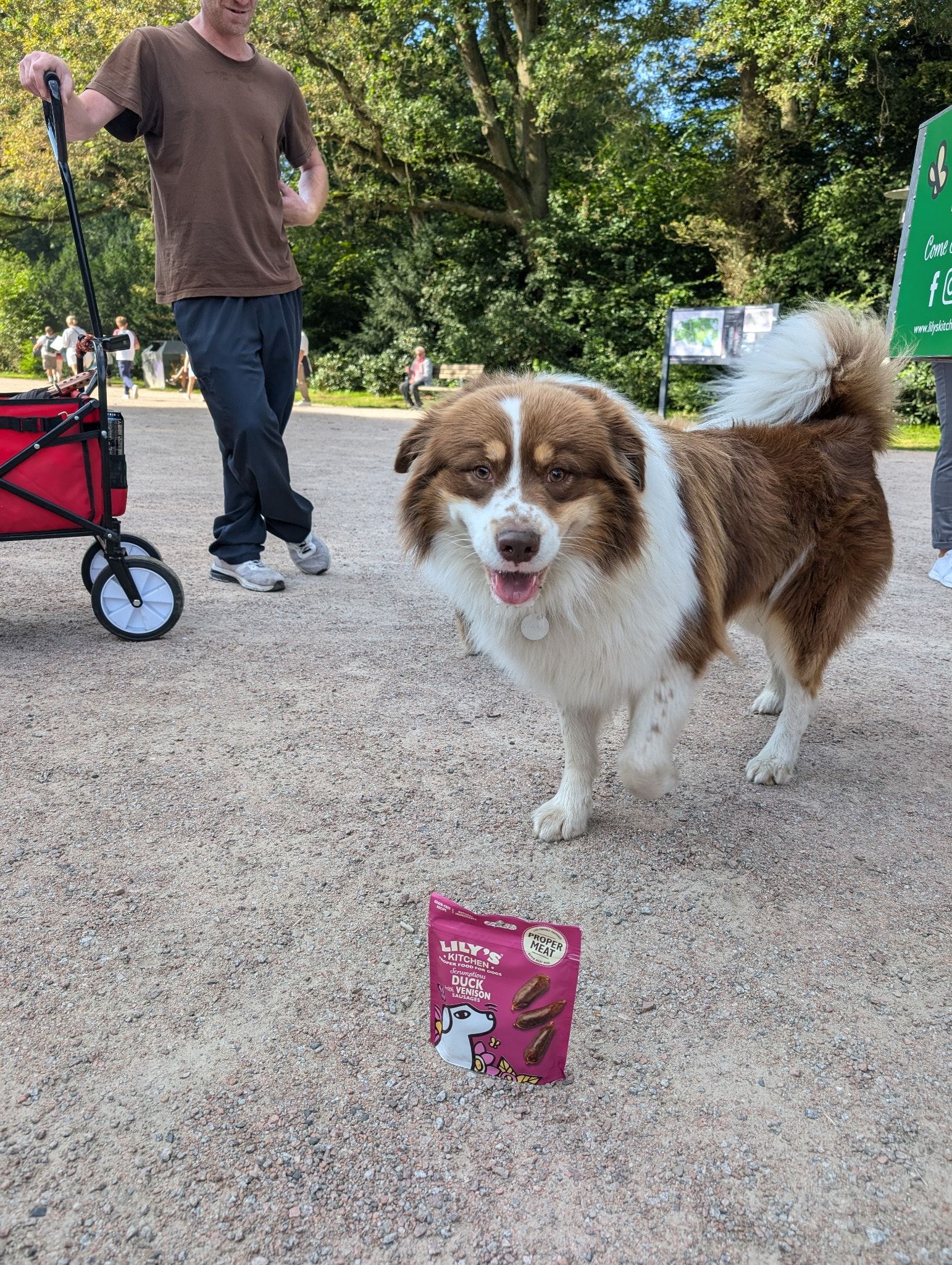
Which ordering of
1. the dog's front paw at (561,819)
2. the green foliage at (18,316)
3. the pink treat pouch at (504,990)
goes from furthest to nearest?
the green foliage at (18,316) < the dog's front paw at (561,819) < the pink treat pouch at (504,990)

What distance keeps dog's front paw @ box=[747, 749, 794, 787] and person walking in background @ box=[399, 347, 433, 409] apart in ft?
64.5

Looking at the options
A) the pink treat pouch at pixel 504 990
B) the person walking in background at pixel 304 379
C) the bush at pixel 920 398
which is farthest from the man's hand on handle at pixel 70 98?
the person walking in background at pixel 304 379

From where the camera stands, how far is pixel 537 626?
254cm

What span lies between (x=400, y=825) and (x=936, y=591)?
443 cm

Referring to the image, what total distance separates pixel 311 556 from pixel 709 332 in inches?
568

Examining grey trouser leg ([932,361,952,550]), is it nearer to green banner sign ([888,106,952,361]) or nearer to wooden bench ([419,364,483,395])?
green banner sign ([888,106,952,361])

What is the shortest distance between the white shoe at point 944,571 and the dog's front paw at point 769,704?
2846 millimetres

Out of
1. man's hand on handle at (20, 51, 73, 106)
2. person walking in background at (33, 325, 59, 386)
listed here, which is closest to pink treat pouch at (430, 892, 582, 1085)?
man's hand on handle at (20, 51, 73, 106)

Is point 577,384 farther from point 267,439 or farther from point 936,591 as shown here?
point 936,591

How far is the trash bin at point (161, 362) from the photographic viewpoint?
1277 inches

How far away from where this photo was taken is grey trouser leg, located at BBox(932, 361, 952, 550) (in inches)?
237

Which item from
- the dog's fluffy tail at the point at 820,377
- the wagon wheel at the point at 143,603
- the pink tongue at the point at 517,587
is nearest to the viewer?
the pink tongue at the point at 517,587

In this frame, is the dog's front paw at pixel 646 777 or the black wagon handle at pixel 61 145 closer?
the dog's front paw at pixel 646 777

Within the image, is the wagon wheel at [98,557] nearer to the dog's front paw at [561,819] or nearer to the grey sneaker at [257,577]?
the grey sneaker at [257,577]
